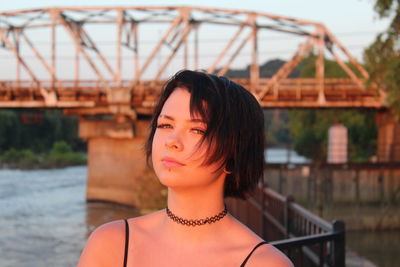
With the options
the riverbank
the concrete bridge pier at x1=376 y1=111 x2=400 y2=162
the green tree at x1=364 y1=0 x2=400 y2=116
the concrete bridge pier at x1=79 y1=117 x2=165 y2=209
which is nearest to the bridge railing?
the green tree at x1=364 y1=0 x2=400 y2=116

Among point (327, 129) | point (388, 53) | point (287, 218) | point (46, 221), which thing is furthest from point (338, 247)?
point (327, 129)

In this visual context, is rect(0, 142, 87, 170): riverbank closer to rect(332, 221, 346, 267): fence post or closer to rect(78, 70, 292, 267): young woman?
rect(332, 221, 346, 267): fence post

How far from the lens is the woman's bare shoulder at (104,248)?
1.85m

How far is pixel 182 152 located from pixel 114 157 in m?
23.8

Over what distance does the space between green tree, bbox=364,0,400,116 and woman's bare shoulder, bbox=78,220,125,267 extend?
469 inches

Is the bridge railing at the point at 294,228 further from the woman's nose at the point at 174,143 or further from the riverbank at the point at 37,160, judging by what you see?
the riverbank at the point at 37,160

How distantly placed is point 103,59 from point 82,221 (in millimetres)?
7899

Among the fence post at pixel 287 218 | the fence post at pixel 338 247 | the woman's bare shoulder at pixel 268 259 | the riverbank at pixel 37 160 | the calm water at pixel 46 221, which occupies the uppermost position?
the woman's bare shoulder at pixel 268 259

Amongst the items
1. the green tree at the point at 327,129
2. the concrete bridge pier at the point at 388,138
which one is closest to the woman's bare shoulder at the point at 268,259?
the concrete bridge pier at the point at 388,138

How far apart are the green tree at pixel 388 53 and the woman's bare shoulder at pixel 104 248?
1192 cm

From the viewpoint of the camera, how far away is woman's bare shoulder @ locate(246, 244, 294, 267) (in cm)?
175

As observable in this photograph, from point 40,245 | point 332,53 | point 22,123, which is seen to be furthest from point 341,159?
point 22,123

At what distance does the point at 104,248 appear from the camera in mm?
1862

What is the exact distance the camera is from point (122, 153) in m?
25.0
